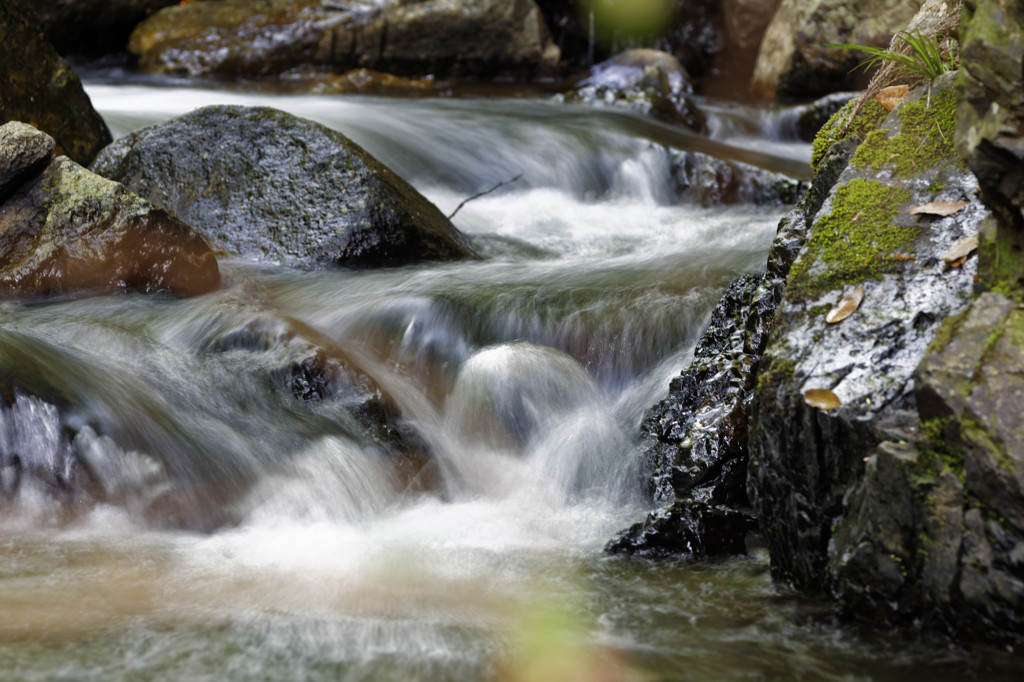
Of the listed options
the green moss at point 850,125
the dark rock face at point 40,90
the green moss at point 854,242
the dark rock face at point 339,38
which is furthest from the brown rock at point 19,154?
the dark rock face at point 339,38

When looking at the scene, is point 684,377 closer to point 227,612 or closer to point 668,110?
point 227,612

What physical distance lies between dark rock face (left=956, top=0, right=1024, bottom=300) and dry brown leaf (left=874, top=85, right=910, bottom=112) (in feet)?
2.98

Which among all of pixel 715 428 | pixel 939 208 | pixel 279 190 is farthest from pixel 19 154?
pixel 939 208

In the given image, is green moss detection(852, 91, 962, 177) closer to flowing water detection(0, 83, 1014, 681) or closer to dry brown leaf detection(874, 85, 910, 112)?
dry brown leaf detection(874, 85, 910, 112)

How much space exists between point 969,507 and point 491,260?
4.22m

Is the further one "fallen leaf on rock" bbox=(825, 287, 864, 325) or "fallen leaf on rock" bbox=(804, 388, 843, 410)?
"fallen leaf on rock" bbox=(825, 287, 864, 325)

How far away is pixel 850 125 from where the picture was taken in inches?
138

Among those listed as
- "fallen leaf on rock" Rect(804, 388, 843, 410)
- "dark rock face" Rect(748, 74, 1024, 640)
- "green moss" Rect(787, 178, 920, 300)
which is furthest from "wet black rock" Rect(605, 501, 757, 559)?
"green moss" Rect(787, 178, 920, 300)

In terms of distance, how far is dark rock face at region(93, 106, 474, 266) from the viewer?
5.72m

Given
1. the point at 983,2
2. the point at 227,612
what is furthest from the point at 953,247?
the point at 227,612

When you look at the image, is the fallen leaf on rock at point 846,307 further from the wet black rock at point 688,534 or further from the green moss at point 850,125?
the green moss at point 850,125

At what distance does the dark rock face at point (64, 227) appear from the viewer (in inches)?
201

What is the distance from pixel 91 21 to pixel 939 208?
43.2ft

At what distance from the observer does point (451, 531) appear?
336 cm
